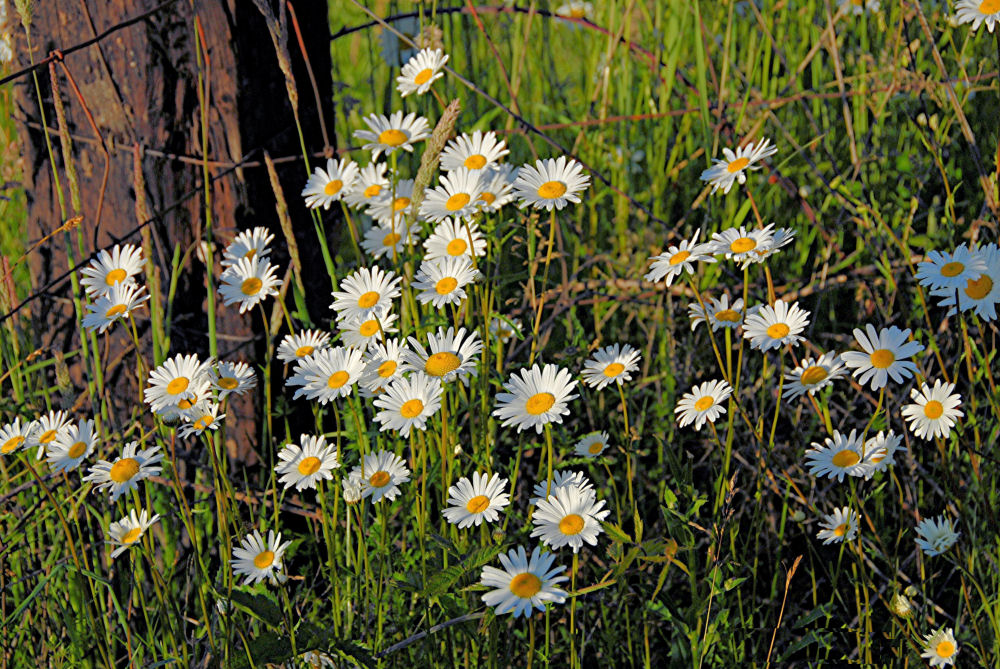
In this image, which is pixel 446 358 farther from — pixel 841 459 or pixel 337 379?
pixel 841 459

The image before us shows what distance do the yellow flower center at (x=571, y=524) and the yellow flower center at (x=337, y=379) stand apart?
0.38 metres

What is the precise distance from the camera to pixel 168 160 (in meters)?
1.75

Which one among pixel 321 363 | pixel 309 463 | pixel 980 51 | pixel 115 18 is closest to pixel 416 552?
pixel 309 463

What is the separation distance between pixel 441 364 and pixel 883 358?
0.64 m

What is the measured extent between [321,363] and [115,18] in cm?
89

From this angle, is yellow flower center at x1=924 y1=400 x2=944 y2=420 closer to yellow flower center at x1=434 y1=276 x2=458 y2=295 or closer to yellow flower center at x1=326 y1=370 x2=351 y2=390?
yellow flower center at x1=434 y1=276 x2=458 y2=295

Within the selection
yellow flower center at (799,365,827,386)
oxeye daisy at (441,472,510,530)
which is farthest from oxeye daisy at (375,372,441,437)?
yellow flower center at (799,365,827,386)

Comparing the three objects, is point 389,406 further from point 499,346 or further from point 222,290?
point 222,290

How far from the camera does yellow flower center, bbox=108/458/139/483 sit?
1.23 m

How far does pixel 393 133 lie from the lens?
157 cm

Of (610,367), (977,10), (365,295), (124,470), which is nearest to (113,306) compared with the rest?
(124,470)

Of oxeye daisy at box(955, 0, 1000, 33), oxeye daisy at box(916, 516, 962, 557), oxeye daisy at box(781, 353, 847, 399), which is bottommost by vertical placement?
oxeye daisy at box(916, 516, 962, 557)

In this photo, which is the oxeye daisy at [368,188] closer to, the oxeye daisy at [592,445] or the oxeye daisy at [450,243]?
the oxeye daisy at [450,243]

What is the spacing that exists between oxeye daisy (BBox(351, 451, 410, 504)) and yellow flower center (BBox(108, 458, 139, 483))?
303mm
